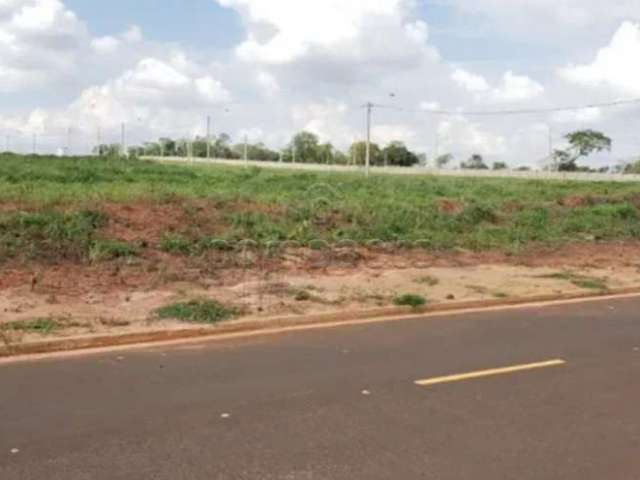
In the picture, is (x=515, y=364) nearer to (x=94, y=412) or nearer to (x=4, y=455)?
(x=94, y=412)

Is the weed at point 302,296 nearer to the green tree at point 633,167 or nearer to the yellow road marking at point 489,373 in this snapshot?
the yellow road marking at point 489,373

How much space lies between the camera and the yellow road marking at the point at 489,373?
7391 mm

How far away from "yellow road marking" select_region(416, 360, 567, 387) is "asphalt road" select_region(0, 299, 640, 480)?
0.09 m

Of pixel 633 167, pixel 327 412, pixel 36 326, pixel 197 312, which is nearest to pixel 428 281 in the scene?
pixel 197 312

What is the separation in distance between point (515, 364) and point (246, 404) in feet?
10.5

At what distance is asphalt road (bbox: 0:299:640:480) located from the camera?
17.0 ft

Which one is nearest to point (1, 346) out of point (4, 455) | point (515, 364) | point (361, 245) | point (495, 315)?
point (4, 455)

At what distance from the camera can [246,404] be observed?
6516mm

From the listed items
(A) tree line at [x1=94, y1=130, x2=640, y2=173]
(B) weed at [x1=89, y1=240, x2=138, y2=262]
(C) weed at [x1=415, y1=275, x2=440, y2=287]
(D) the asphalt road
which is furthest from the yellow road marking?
(A) tree line at [x1=94, y1=130, x2=640, y2=173]

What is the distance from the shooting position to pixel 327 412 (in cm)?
632

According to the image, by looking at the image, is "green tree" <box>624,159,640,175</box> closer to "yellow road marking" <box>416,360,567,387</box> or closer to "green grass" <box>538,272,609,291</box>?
"green grass" <box>538,272,609,291</box>

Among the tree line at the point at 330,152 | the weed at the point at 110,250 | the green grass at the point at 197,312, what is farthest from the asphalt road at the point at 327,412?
the tree line at the point at 330,152

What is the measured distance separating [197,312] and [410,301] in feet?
11.0

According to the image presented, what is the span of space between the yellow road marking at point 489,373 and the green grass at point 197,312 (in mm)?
3414
